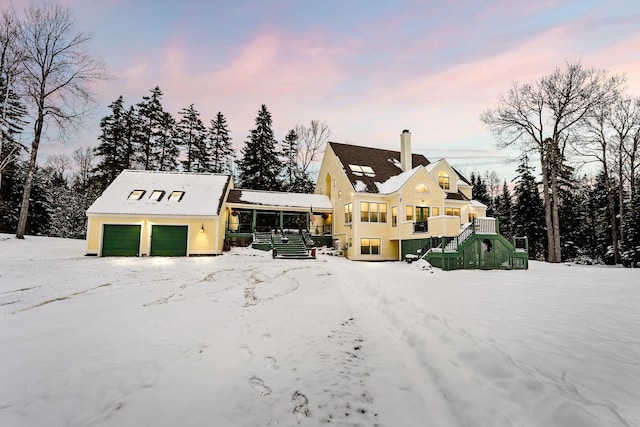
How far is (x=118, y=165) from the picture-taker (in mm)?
30219

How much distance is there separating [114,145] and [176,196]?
645 inches

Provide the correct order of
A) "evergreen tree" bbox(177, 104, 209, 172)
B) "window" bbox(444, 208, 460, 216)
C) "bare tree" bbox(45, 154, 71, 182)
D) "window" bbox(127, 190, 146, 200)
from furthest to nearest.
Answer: "bare tree" bbox(45, 154, 71, 182)
"evergreen tree" bbox(177, 104, 209, 172)
"window" bbox(444, 208, 460, 216)
"window" bbox(127, 190, 146, 200)

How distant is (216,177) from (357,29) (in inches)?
659

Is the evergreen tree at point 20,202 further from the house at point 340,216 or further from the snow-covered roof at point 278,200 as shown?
the snow-covered roof at point 278,200

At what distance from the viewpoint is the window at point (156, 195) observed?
66.5 ft

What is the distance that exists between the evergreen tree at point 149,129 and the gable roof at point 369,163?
22087mm

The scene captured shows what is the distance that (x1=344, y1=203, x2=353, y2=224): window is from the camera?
69.7 feet

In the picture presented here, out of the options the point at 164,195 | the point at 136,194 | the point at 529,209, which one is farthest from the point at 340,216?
the point at 529,209

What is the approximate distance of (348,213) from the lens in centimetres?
2184

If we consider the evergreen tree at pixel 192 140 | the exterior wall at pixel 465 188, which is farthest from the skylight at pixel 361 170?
the evergreen tree at pixel 192 140

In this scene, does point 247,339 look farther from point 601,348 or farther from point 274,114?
point 274,114

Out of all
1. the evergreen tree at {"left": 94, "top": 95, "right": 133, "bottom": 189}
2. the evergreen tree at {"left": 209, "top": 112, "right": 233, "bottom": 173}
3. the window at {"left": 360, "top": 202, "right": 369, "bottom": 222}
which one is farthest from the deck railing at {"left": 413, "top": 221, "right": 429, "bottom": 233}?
the evergreen tree at {"left": 94, "top": 95, "right": 133, "bottom": 189}

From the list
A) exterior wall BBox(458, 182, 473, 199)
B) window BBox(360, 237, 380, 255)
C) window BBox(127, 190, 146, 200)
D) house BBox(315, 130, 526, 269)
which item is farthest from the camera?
exterior wall BBox(458, 182, 473, 199)

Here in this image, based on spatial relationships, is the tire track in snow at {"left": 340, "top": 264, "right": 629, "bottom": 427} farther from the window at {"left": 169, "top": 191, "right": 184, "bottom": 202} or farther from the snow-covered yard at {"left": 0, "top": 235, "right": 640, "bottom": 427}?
the window at {"left": 169, "top": 191, "right": 184, "bottom": 202}
